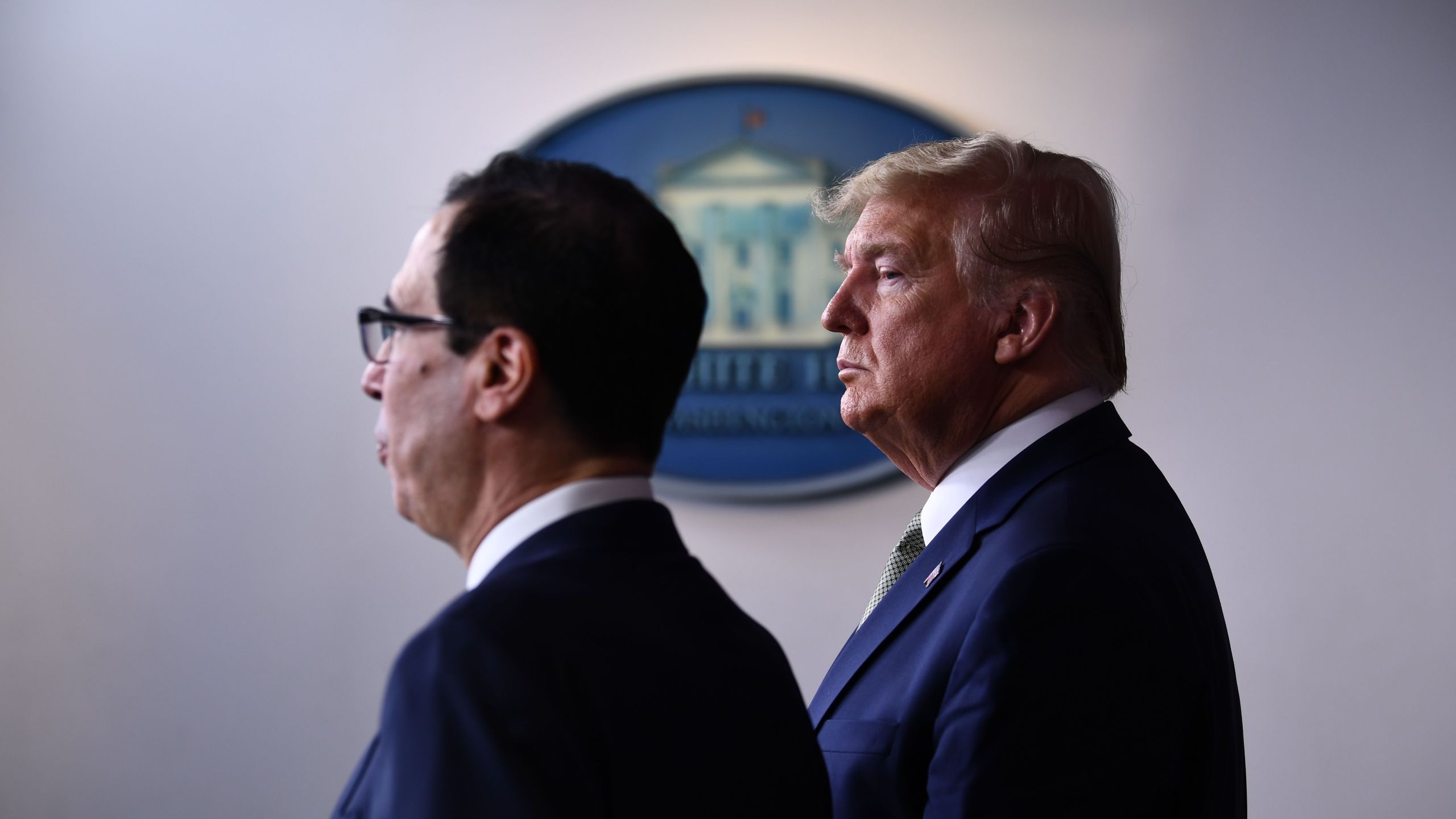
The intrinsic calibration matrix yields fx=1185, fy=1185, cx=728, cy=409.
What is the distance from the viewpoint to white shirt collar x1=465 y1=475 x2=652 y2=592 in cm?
72

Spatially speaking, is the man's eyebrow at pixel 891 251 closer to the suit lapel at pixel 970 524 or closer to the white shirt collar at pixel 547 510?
the suit lapel at pixel 970 524

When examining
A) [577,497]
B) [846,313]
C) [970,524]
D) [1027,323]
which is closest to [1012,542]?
[970,524]

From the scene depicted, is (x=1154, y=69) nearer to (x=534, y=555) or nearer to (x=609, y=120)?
(x=609, y=120)

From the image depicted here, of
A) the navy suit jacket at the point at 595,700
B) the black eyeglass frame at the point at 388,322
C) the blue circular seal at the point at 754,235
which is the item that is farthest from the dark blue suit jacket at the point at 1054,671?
the blue circular seal at the point at 754,235

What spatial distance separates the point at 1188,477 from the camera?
7.52 feet

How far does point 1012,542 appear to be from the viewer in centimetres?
105

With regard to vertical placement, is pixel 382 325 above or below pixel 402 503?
above

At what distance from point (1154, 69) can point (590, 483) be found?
197 cm

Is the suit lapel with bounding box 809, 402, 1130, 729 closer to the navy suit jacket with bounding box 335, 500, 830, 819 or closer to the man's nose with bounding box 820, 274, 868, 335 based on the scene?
the man's nose with bounding box 820, 274, 868, 335

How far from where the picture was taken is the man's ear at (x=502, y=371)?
0.71m

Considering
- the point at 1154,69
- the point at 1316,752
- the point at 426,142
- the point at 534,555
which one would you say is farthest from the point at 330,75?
the point at 1316,752

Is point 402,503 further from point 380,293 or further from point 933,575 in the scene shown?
point 380,293

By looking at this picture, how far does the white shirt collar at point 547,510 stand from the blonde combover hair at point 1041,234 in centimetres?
62

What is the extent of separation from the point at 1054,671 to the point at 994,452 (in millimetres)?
314
